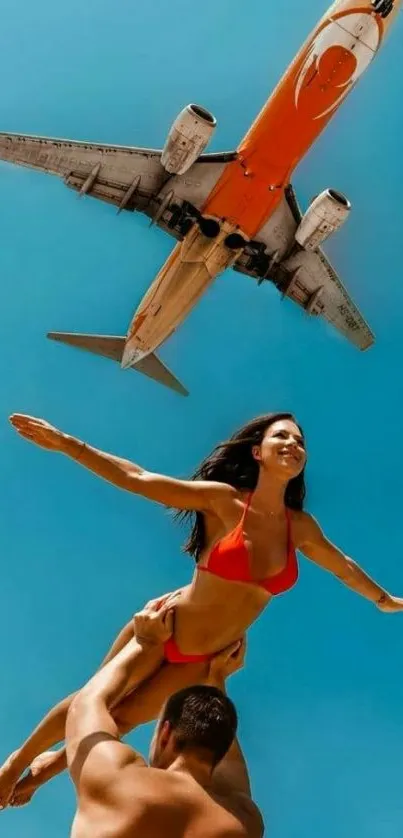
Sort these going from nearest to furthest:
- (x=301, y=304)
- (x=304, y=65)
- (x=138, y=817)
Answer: (x=138, y=817) → (x=304, y=65) → (x=301, y=304)

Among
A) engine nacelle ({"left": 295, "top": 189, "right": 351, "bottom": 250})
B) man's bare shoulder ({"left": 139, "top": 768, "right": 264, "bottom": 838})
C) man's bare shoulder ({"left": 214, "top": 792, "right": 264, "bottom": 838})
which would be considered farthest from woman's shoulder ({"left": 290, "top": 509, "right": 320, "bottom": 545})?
engine nacelle ({"left": 295, "top": 189, "right": 351, "bottom": 250})

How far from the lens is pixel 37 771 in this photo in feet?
12.8

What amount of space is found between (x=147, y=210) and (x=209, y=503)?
1942cm

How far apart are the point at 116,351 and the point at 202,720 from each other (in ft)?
69.0

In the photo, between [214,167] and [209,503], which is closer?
[209,503]

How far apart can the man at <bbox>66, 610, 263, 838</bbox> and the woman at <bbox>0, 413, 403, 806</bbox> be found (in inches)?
29.6

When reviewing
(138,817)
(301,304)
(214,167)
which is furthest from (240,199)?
(138,817)

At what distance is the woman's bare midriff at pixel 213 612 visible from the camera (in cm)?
349

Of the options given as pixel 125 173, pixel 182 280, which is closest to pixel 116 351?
pixel 182 280

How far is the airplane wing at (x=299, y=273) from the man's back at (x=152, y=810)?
21.6 m

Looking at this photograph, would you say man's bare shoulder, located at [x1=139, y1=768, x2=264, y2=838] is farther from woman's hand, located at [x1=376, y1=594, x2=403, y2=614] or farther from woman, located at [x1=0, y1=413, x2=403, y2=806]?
woman's hand, located at [x1=376, y1=594, x2=403, y2=614]

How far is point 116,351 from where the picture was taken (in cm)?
2302

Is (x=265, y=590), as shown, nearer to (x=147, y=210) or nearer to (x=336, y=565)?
(x=336, y=565)

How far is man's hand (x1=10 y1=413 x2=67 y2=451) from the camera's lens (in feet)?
11.0
